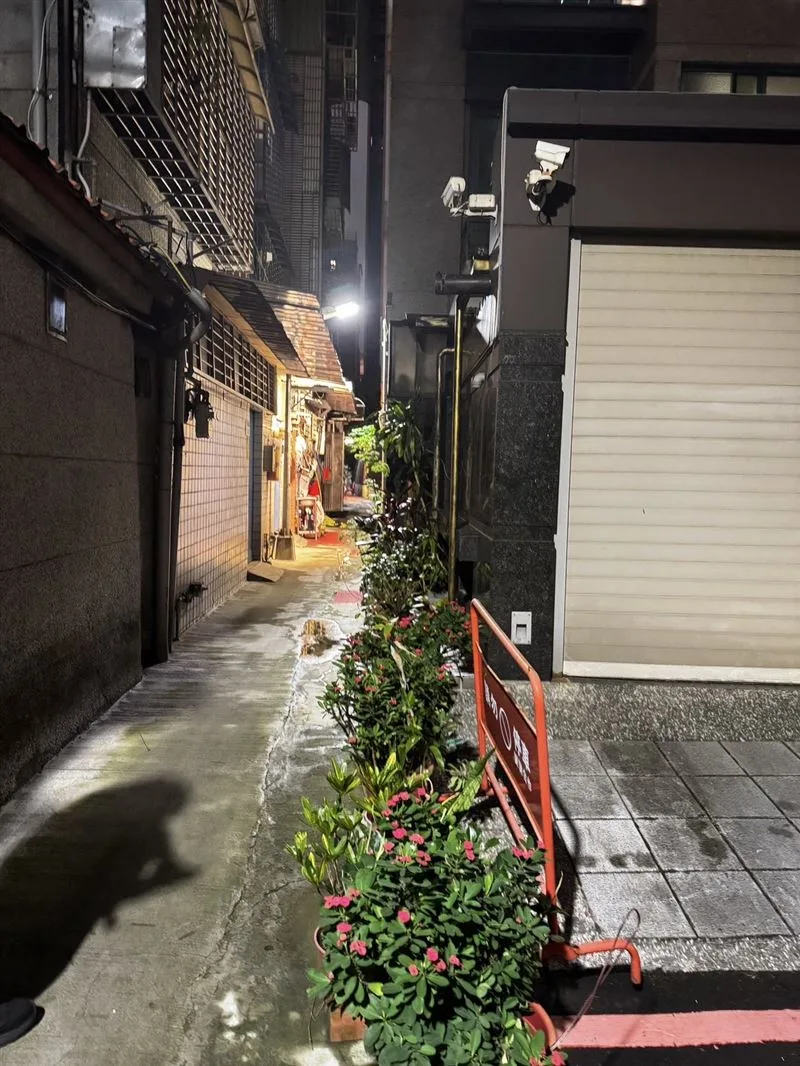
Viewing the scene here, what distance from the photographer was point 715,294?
5.41 m

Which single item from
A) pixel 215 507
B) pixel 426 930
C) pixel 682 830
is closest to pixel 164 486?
pixel 215 507

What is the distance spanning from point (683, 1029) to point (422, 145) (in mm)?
14345

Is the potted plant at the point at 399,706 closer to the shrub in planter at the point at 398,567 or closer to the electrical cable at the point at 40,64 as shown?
the shrub in planter at the point at 398,567

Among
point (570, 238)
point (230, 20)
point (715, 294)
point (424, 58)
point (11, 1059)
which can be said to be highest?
point (424, 58)

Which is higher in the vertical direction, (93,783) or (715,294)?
(715,294)

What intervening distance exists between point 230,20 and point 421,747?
1194cm

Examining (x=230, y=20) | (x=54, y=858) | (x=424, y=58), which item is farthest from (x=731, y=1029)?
(x=424, y=58)

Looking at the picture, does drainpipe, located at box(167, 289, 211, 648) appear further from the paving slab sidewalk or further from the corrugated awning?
the paving slab sidewalk

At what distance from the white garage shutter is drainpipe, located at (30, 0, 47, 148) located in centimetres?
539

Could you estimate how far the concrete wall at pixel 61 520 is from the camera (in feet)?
15.4

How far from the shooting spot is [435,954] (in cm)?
219

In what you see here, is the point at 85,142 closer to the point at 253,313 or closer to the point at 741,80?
the point at 253,313

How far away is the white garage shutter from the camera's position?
5.41 m

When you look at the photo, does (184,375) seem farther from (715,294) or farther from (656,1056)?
(656,1056)
